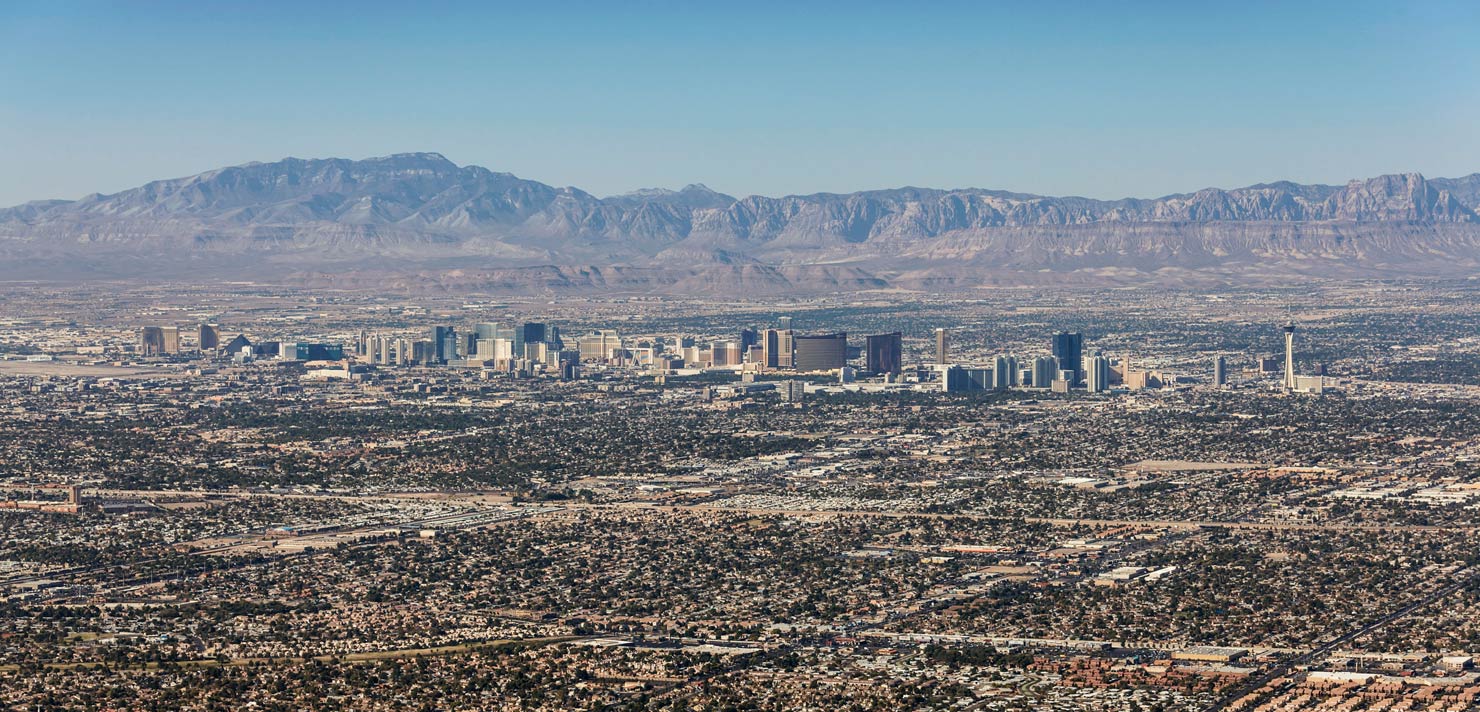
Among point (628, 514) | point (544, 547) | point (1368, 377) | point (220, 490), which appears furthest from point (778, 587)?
point (1368, 377)

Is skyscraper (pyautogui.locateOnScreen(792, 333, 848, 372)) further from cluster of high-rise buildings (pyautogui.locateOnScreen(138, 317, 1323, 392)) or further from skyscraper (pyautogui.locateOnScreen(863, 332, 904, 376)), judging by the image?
skyscraper (pyautogui.locateOnScreen(863, 332, 904, 376))

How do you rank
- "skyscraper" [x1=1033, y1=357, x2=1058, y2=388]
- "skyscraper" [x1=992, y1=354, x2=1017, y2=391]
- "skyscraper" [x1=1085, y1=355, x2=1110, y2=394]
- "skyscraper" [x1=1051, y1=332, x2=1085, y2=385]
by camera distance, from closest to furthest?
"skyscraper" [x1=1085, y1=355, x2=1110, y2=394]
"skyscraper" [x1=992, y1=354, x2=1017, y2=391]
"skyscraper" [x1=1033, y1=357, x2=1058, y2=388]
"skyscraper" [x1=1051, y1=332, x2=1085, y2=385]

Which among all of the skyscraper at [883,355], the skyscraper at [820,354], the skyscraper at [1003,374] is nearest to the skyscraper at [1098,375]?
the skyscraper at [1003,374]

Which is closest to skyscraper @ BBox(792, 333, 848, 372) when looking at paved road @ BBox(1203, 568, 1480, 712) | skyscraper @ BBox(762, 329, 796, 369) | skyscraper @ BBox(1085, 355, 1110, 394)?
skyscraper @ BBox(762, 329, 796, 369)

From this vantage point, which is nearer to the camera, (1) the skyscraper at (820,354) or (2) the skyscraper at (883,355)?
(2) the skyscraper at (883,355)

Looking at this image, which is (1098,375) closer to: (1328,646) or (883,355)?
(883,355)

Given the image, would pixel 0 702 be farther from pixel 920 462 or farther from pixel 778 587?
pixel 920 462

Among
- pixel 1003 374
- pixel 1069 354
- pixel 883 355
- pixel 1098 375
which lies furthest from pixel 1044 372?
pixel 883 355

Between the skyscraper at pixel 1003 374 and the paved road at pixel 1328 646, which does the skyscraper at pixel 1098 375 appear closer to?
the skyscraper at pixel 1003 374
